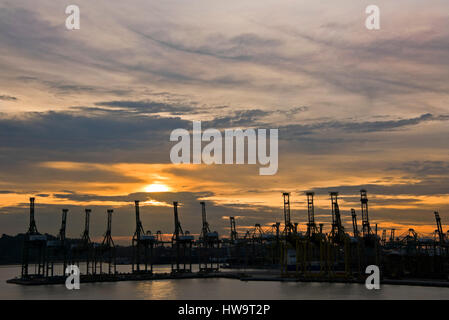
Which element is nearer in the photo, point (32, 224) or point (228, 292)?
point (228, 292)

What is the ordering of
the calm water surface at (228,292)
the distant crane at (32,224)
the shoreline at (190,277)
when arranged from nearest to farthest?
the calm water surface at (228,292) < the shoreline at (190,277) < the distant crane at (32,224)

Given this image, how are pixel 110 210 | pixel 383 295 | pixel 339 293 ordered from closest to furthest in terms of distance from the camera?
1. pixel 383 295
2. pixel 339 293
3. pixel 110 210

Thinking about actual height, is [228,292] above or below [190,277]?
above

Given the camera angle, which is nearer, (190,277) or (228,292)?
(228,292)

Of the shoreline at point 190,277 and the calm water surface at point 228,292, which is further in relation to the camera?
the shoreline at point 190,277

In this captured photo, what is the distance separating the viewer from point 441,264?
4456 inches

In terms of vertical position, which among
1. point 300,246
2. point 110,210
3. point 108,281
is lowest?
point 108,281

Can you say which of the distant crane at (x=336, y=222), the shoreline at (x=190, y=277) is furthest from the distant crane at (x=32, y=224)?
the distant crane at (x=336, y=222)

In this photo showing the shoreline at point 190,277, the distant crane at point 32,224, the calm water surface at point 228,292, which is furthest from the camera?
the distant crane at point 32,224

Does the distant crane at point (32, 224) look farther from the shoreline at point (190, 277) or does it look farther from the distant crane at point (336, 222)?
the distant crane at point (336, 222)
